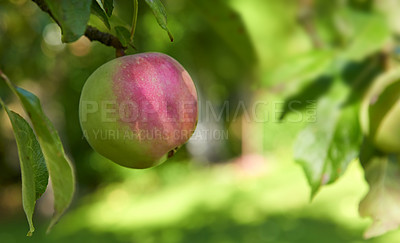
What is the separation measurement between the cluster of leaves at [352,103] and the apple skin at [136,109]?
27 cm

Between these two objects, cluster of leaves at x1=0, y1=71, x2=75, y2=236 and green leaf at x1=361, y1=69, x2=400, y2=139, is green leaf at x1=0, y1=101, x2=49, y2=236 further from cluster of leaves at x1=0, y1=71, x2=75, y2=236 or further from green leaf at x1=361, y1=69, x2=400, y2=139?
green leaf at x1=361, y1=69, x2=400, y2=139

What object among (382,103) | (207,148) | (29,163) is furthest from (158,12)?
(207,148)

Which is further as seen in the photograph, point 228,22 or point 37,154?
point 228,22

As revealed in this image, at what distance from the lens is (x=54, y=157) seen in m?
0.50

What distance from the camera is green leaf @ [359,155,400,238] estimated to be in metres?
0.76

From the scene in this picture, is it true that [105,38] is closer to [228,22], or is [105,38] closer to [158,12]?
[158,12]

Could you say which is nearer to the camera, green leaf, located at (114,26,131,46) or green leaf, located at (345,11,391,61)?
green leaf, located at (114,26,131,46)

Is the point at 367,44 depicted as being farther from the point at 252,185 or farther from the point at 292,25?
the point at 252,185

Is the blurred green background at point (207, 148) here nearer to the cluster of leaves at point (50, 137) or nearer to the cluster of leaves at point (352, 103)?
the cluster of leaves at point (352, 103)

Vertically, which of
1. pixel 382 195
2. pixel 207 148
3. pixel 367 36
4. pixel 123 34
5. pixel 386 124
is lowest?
pixel 207 148

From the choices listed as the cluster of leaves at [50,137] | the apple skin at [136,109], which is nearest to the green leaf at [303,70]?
the apple skin at [136,109]

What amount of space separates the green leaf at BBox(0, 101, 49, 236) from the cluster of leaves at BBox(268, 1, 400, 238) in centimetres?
43

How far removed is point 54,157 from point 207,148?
7902 mm

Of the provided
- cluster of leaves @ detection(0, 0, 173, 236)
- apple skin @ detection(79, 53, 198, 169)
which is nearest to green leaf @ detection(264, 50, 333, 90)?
apple skin @ detection(79, 53, 198, 169)
